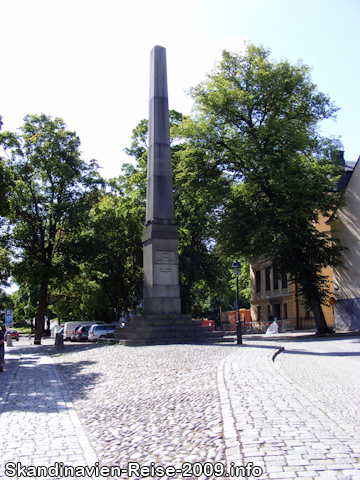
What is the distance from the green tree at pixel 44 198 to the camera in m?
30.9

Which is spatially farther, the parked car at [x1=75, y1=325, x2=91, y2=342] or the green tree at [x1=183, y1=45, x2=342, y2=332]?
the parked car at [x1=75, y1=325, x2=91, y2=342]

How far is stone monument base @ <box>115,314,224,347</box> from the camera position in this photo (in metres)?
18.1

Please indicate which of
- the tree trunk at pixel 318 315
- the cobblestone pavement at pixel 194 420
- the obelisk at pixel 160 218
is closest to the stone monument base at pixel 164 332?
the obelisk at pixel 160 218

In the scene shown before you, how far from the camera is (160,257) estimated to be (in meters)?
20.0

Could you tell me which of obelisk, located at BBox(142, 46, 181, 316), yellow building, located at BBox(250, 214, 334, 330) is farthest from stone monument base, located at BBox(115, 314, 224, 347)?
yellow building, located at BBox(250, 214, 334, 330)

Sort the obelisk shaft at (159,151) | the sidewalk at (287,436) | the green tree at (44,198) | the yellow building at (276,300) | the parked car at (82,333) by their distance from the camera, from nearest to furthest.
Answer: the sidewalk at (287,436) → the obelisk shaft at (159,151) → the green tree at (44,198) → the parked car at (82,333) → the yellow building at (276,300)

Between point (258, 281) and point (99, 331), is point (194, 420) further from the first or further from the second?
point (258, 281)

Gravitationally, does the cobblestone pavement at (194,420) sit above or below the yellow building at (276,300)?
below

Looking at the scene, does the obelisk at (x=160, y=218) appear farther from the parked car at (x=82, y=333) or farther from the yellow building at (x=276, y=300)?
the yellow building at (x=276, y=300)

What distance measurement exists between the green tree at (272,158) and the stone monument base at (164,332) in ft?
25.0

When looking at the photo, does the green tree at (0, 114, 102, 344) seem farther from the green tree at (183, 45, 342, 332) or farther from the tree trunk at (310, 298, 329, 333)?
the tree trunk at (310, 298, 329, 333)

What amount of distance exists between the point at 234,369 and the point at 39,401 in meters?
3.82

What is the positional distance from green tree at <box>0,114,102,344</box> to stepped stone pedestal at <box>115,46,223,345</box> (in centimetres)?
1136

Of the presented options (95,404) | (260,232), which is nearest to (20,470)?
(95,404)
